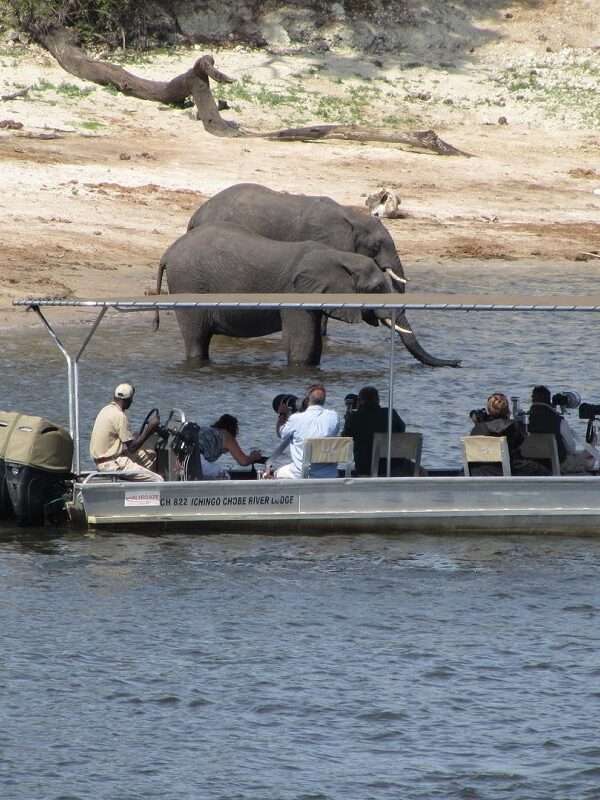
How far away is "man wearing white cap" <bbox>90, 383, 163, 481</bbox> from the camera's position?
46.3ft

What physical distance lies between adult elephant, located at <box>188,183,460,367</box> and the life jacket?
28.3 ft

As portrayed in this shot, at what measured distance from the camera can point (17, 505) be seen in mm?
14164

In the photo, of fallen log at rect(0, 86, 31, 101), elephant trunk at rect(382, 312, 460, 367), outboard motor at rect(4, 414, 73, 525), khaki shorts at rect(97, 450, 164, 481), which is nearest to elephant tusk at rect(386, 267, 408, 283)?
elephant trunk at rect(382, 312, 460, 367)

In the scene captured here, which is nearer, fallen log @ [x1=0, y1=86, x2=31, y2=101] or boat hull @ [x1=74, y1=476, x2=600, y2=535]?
boat hull @ [x1=74, y1=476, x2=600, y2=535]

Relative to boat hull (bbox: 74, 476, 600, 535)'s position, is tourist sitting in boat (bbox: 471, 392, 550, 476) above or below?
above

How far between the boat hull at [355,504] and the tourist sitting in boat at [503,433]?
0.95 ft

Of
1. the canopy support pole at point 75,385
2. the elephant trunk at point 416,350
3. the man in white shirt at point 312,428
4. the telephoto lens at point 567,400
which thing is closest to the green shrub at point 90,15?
the elephant trunk at point 416,350

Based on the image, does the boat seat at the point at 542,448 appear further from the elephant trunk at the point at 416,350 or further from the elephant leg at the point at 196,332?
the elephant leg at the point at 196,332

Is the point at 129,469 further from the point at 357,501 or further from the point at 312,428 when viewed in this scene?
the point at 357,501

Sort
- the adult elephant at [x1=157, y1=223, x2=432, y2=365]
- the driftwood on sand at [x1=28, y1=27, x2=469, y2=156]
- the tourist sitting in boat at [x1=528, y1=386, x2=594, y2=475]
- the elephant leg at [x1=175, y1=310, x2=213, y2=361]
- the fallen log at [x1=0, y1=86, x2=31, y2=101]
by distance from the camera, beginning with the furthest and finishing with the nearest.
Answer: the driftwood on sand at [x1=28, y1=27, x2=469, y2=156] < the fallen log at [x1=0, y1=86, x2=31, y2=101] < the elephant leg at [x1=175, y1=310, x2=213, y2=361] < the adult elephant at [x1=157, y1=223, x2=432, y2=365] < the tourist sitting in boat at [x1=528, y1=386, x2=594, y2=475]

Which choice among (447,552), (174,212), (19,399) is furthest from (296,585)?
(174,212)

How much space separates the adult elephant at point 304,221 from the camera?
76.1 feet

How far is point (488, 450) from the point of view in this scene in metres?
14.2

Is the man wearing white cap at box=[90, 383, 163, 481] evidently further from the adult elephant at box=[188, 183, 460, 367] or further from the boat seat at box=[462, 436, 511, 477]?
the adult elephant at box=[188, 183, 460, 367]
